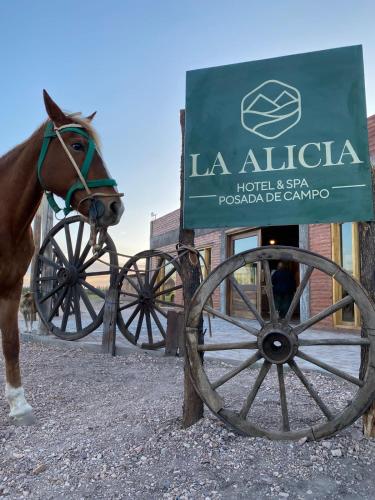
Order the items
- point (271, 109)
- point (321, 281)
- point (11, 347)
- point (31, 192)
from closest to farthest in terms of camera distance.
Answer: point (271, 109) → point (31, 192) → point (11, 347) → point (321, 281)

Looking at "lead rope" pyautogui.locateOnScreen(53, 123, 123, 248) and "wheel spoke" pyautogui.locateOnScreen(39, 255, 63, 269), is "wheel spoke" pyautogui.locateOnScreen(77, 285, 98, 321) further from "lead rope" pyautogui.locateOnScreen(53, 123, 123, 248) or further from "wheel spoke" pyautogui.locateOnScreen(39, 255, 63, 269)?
"lead rope" pyautogui.locateOnScreen(53, 123, 123, 248)

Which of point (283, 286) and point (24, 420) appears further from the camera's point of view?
point (283, 286)

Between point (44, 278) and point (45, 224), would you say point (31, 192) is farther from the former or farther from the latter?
point (45, 224)

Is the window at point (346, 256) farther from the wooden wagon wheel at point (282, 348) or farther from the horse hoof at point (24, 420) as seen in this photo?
the horse hoof at point (24, 420)

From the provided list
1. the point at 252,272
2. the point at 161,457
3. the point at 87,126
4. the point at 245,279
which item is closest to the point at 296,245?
the point at 252,272

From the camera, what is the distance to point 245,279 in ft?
38.1

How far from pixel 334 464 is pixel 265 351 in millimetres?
728

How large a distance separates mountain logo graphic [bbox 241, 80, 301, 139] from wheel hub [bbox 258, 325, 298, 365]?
1.36m

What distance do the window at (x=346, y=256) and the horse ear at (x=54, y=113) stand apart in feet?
21.8

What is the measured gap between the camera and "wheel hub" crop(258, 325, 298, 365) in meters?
2.54

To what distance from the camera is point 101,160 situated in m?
2.88

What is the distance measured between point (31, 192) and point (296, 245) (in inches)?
415

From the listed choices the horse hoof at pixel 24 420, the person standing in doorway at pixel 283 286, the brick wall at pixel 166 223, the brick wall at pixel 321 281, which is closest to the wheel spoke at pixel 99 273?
the horse hoof at pixel 24 420

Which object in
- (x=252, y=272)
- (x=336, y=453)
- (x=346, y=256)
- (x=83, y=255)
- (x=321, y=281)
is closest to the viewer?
(x=336, y=453)
